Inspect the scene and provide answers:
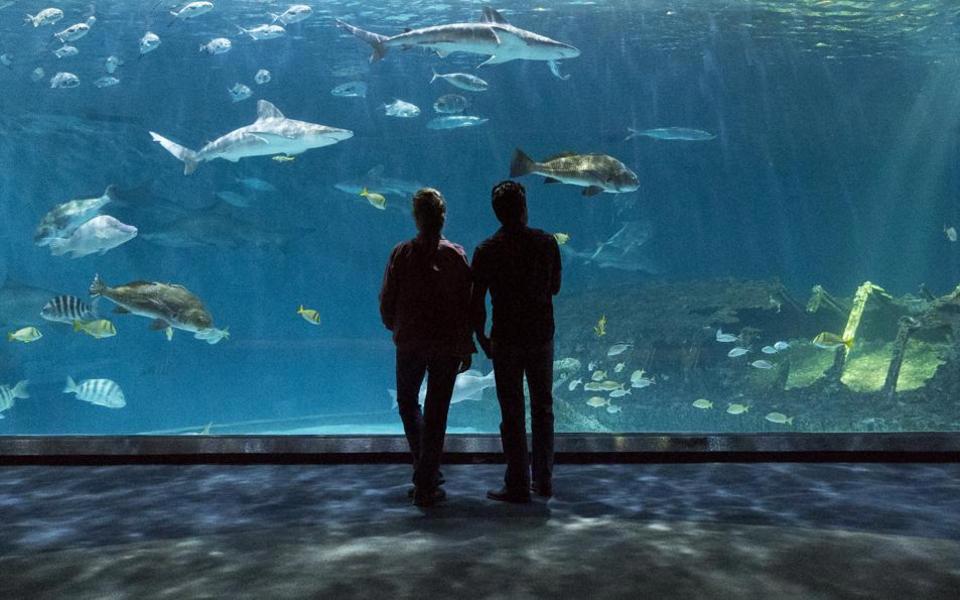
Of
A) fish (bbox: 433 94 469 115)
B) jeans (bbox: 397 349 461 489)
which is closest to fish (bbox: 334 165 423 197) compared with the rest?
fish (bbox: 433 94 469 115)

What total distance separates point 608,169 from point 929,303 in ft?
39.0

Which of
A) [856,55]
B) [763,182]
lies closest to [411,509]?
[856,55]

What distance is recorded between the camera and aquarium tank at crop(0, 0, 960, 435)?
1373 centimetres

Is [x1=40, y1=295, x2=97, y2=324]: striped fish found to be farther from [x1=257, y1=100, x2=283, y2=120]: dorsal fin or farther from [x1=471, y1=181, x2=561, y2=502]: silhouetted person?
[x1=471, y1=181, x2=561, y2=502]: silhouetted person

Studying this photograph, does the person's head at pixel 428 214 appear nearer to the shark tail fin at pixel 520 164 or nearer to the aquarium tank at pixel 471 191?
the shark tail fin at pixel 520 164

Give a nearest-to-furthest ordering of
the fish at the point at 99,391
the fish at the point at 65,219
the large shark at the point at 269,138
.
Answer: the large shark at the point at 269,138, the fish at the point at 65,219, the fish at the point at 99,391

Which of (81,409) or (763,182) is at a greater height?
(763,182)

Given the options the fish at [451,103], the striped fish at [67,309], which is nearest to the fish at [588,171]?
the striped fish at [67,309]

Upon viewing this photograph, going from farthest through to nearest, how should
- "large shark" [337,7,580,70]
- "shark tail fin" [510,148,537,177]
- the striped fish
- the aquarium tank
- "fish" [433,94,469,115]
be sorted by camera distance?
the aquarium tank → "fish" [433,94,469,115] → the striped fish → "large shark" [337,7,580,70] → "shark tail fin" [510,148,537,177]

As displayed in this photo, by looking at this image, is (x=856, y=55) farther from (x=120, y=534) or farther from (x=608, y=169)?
(x=120, y=534)

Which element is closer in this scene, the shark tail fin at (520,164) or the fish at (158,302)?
the shark tail fin at (520,164)

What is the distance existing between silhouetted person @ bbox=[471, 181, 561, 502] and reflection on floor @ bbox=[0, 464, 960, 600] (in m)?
0.33

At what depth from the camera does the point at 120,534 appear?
11.2 feet

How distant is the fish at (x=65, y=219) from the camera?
31.9ft
